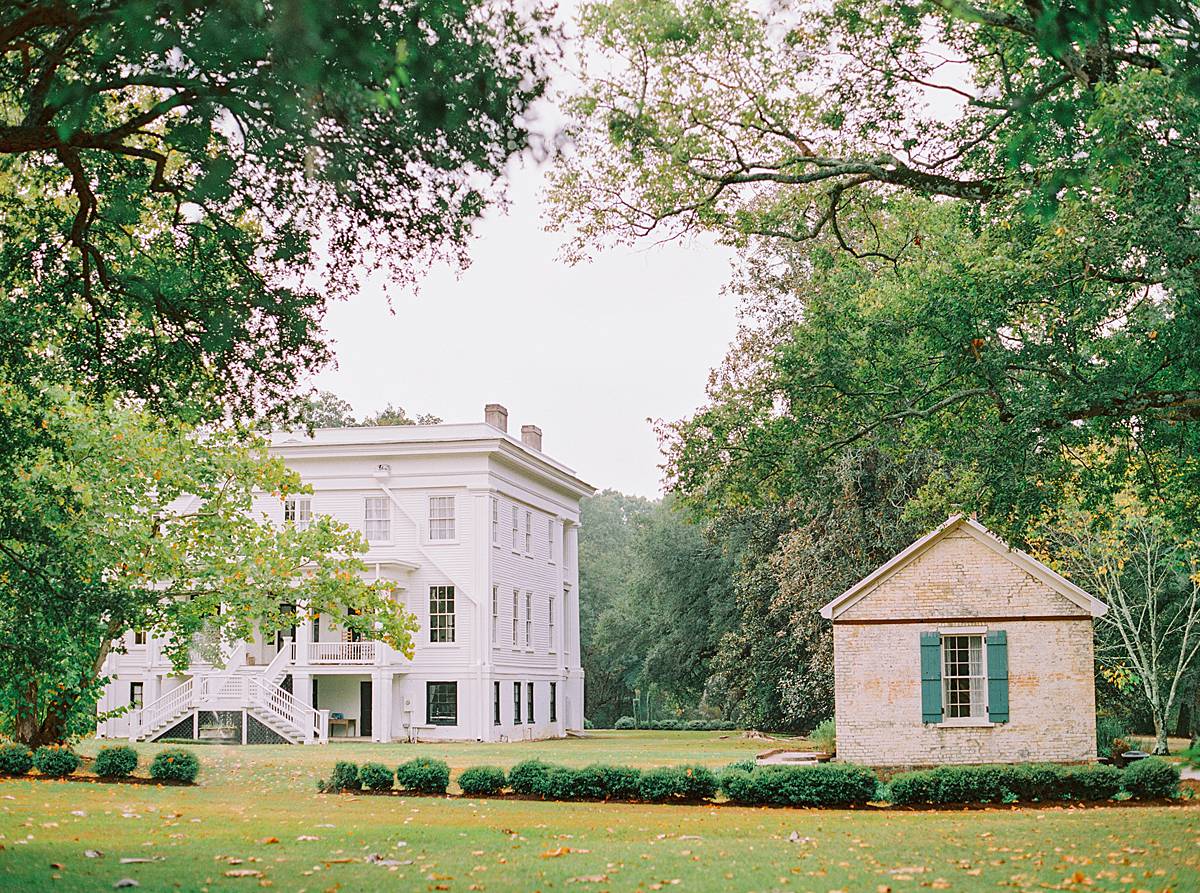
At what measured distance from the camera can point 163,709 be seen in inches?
1446

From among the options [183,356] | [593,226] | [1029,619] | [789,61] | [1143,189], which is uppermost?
[789,61]

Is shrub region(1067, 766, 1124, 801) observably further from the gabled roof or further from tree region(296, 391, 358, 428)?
tree region(296, 391, 358, 428)

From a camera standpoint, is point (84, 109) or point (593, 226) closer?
point (84, 109)

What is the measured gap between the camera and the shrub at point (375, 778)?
63.5ft

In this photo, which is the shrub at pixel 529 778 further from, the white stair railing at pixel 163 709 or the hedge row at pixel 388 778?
the white stair railing at pixel 163 709

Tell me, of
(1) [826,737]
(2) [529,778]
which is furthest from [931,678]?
(2) [529,778]

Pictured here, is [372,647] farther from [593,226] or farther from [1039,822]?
[1039,822]

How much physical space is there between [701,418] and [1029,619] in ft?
25.9

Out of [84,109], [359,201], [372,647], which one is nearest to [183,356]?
[359,201]

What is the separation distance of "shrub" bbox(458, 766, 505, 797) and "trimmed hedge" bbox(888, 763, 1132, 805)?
19.4 feet

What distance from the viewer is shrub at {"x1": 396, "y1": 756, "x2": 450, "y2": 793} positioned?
19.2 m

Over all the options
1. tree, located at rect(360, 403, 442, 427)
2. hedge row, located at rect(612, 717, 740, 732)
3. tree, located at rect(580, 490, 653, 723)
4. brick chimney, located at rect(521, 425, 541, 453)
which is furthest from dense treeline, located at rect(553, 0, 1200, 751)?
tree, located at rect(360, 403, 442, 427)

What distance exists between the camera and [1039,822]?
1476 centimetres

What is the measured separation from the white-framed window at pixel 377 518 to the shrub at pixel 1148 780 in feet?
89.0
